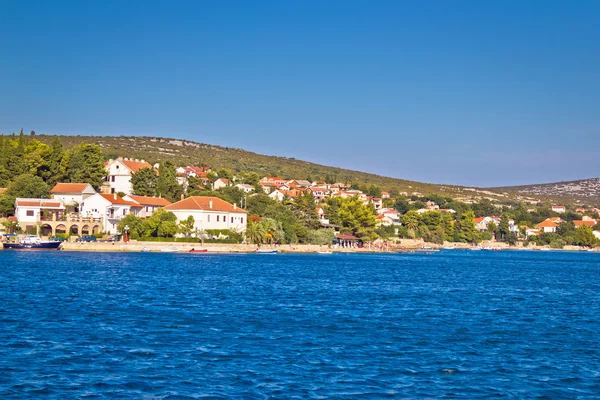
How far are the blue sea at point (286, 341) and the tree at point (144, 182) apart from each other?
48687mm

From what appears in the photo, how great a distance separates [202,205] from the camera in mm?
78125

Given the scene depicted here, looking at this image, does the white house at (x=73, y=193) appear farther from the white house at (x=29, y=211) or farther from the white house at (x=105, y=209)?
the white house at (x=29, y=211)

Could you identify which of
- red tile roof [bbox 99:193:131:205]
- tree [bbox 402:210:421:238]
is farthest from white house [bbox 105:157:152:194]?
tree [bbox 402:210:421:238]

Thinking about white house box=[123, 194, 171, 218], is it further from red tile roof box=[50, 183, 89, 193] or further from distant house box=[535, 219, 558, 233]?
distant house box=[535, 219, 558, 233]

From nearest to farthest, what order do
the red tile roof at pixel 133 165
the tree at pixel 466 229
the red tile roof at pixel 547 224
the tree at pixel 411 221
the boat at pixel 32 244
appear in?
the boat at pixel 32 244
the red tile roof at pixel 133 165
the tree at pixel 411 221
the tree at pixel 466 229
the red tile roof at pixel 547 224

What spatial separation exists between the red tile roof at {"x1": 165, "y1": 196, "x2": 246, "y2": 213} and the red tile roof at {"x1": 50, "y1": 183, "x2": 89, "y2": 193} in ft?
28.4

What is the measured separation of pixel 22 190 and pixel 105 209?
810cm

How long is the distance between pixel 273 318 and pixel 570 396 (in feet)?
39.3

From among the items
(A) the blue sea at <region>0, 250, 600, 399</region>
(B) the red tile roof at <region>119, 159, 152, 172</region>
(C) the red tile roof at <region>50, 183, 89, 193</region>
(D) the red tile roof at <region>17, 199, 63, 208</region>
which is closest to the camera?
(A) the blue sea at <region>0, 250, 600, 399</region>

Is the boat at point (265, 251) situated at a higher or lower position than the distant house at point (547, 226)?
lower

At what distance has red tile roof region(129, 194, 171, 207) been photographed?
266ft

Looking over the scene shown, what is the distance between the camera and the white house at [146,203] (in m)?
79.6

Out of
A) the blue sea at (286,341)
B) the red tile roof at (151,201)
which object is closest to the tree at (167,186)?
the red tile roof at (151,201)

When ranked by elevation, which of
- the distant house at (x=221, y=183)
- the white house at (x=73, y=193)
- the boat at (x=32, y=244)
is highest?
the distant house at (x=221, y=183)
